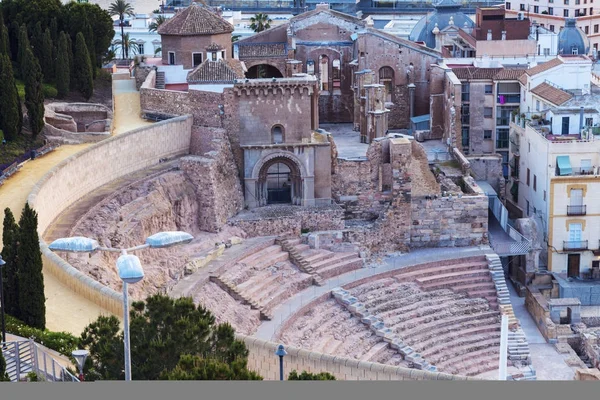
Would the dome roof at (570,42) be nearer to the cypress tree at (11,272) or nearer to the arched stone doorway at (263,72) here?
the arched stone doorway at (263,72)

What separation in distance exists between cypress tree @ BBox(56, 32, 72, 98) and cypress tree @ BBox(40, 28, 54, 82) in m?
0.50

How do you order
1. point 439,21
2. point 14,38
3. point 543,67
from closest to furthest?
point 543,67 → point 14,38 → point 439,21

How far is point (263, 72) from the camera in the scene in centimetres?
8406

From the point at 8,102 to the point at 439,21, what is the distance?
36.4m

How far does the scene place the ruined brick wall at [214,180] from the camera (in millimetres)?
66375

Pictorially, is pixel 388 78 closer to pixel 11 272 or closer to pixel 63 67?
pixel 63 67

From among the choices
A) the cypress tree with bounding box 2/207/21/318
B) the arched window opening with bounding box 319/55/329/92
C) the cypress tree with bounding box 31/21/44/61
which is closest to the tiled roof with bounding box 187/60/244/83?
the cypress tree with bounding box 31/21/44/61

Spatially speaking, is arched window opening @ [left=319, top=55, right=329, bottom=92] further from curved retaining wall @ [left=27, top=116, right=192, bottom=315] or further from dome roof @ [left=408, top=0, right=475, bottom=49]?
curved retaining wall @ [left=27, top=116, right=192, bottom=315]

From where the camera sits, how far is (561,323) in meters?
65.8

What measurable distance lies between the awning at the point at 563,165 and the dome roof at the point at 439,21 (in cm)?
2224

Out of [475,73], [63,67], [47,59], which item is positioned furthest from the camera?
[475,73]

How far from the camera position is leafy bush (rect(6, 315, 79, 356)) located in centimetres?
4145

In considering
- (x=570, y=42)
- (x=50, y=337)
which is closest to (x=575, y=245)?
(x=570, y=42)

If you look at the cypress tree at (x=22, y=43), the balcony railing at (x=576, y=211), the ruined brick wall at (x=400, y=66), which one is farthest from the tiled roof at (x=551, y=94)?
the cypress tree at (x=22, y=43)
